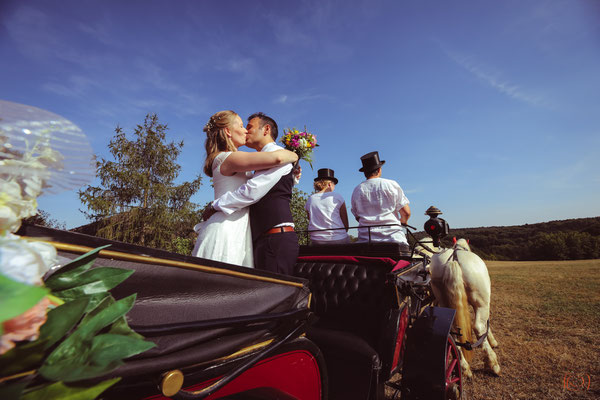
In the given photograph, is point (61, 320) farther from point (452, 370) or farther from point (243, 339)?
point (452, 370)

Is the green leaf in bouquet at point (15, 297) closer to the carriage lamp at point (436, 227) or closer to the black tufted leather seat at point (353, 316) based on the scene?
the black tufted leather seat at point (353, 316)

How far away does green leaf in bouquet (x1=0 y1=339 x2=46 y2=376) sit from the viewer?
16.4 inches

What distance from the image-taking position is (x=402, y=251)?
321cm

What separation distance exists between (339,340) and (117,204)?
16.5m

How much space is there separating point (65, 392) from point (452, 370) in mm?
3220

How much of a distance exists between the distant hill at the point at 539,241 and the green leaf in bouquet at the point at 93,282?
22.7 meters

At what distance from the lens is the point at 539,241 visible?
24.6 meters

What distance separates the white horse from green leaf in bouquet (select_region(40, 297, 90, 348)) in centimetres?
394

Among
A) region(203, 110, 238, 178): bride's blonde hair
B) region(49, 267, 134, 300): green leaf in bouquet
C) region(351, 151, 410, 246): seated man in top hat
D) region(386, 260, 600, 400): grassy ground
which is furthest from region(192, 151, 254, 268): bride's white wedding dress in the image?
region(386, 260, 600, 400): grassy ground

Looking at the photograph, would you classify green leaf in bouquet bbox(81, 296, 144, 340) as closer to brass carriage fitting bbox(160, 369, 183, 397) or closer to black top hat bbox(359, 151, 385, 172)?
brass carriage fitting bbox(160, 369, 183, 397)

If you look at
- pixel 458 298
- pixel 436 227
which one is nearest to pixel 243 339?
pixel 436 227

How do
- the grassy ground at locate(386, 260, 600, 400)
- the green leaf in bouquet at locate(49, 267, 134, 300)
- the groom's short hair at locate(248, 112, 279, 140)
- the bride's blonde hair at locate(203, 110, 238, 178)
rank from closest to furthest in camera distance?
1. the green leaf in bouquet at locate(49, 267, 134, 300)
2. the bride's blonde hair at locate(203, 110, 238, 178)
3. the groom's short hair at locate(248, 112, 279, 140)
4. the grassy ground at locate(386, 260, 600, 400)

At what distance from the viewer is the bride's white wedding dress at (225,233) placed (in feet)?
6.05

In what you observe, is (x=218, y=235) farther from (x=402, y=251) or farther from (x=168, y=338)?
(x=402, y=251)
